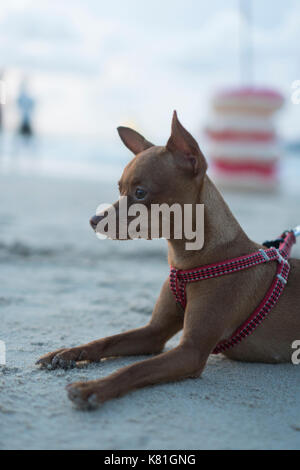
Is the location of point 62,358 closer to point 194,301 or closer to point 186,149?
point 194,301

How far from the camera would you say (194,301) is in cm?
239

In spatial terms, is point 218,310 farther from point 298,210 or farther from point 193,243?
point 298,210

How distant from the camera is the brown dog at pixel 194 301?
2260mm

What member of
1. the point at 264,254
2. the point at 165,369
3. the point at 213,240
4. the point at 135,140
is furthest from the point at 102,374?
the point at 135,140

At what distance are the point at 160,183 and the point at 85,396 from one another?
0.99 metres

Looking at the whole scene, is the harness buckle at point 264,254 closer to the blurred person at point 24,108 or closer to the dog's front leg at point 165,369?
the dog's front leg at point 165,369

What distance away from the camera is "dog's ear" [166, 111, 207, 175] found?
240cm

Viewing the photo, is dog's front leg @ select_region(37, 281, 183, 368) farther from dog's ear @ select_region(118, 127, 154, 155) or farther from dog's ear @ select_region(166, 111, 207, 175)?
dog's ear @ select_region(118, 127, 154, 155)

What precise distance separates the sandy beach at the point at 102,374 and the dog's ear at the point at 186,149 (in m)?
0.97

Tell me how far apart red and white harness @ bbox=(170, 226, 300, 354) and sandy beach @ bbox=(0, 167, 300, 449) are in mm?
188

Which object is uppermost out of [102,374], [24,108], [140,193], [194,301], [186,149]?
[24,108]

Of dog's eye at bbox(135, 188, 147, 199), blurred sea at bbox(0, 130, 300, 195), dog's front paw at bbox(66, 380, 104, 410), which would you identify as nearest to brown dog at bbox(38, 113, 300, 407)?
dog's eye at bbox(135, 188, 147, 199)
